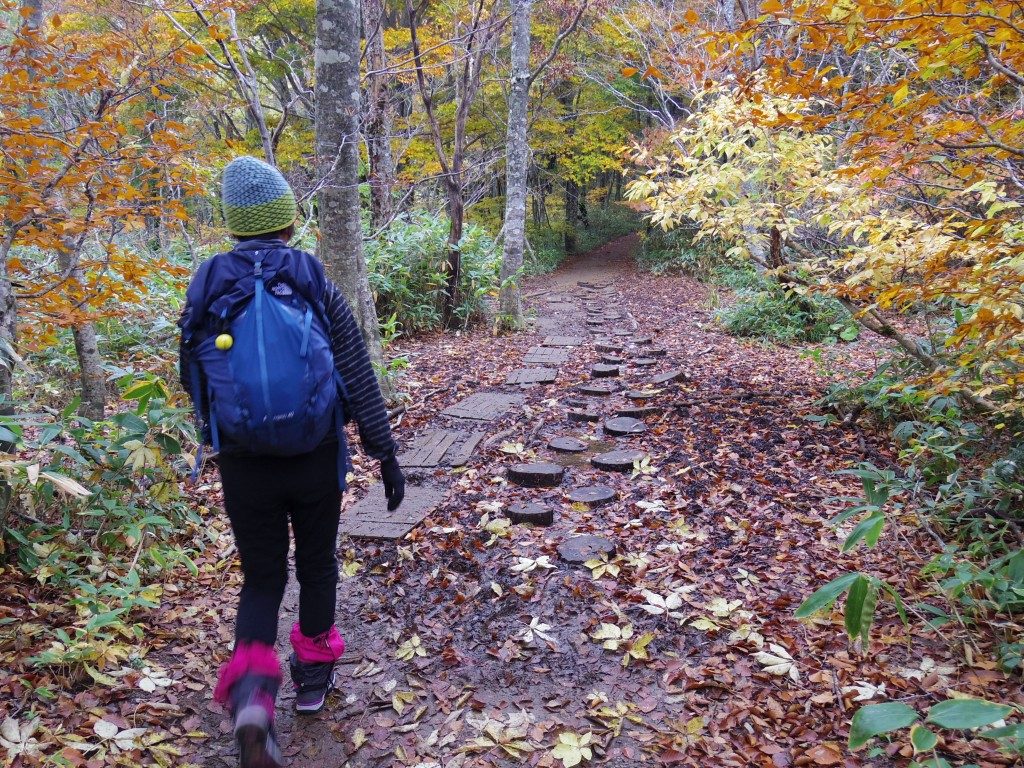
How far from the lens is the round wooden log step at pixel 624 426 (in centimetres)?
536

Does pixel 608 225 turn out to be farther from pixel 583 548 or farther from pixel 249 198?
pixel 249 198

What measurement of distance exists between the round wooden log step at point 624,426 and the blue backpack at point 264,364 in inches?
142

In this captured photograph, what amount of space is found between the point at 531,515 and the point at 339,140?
11.9 ft

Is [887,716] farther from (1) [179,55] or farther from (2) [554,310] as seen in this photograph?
(2) [554,310]

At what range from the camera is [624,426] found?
544cm

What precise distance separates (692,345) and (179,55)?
688 centimetres

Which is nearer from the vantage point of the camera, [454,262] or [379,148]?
[454,262]

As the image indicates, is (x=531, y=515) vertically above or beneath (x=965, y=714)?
beneath

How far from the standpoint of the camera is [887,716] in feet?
4.54

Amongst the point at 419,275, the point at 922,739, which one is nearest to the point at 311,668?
the point at 922,739

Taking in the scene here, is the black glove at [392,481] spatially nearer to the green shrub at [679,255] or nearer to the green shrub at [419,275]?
the green shrub at [419,275]

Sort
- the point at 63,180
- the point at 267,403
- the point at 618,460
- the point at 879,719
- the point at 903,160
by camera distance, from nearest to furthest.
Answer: the point at 879,719, the point at 267,403, the point at 903,160, the point at 63,180, the point at 618,460

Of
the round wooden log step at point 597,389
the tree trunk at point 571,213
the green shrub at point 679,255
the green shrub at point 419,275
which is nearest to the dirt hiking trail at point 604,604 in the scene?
the round wooden log step at point 597,389

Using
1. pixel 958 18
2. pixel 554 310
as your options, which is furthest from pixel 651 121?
pixel 958 18
